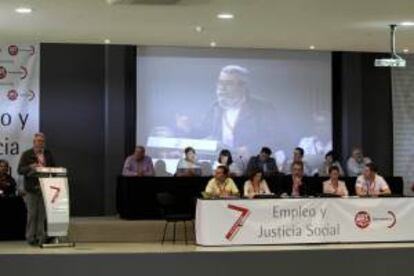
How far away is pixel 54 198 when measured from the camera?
34.2 ft

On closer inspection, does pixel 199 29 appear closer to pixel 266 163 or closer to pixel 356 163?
pixel 266 163

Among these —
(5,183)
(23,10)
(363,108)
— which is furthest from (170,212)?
(363,108)

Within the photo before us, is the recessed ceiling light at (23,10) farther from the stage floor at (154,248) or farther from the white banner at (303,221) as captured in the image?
the white banner at (303,221)

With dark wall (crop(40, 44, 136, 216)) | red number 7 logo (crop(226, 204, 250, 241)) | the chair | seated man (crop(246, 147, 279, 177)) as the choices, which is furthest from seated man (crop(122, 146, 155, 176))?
red number 7 logo (crop(226, 204, 250, 241))

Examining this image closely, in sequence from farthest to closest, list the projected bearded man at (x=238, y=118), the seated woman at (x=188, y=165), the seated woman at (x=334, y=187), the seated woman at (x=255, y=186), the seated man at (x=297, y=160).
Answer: the projected bearded man at (x=238, y=118) < the seated man at (x=297, y=160) < the seated woman at (x=188, y=165) < the seated woman at (x=334, y=187) < the seated woman at (x=255, y=186)

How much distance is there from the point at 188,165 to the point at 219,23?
290cm

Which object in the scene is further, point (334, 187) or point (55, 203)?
point (334, 187)

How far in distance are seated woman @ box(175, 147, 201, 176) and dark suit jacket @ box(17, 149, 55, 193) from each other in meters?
3.45

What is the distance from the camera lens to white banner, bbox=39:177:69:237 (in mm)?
10367

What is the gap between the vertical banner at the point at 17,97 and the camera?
47.0ft

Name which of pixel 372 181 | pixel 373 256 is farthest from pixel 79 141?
pixel 373 256

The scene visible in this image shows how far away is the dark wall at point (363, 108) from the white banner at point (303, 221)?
179 inches

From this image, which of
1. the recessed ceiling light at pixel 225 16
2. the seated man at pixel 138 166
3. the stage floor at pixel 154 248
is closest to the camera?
the stage floor at pixel 154 248

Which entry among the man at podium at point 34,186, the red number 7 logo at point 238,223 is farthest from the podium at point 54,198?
the red number 7 logo at point 238,223
